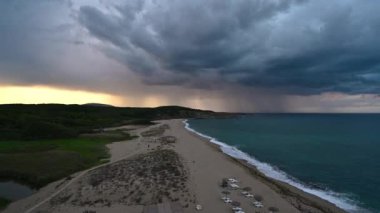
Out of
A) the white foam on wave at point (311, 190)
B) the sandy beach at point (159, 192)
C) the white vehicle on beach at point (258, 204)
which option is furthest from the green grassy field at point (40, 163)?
the white foam on wave at point (311, 190)

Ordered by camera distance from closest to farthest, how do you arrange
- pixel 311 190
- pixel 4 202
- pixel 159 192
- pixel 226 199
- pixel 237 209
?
pixel 237 209, pixel 226 199, pixel 159 192, pixel 4 202, pixel 311 190

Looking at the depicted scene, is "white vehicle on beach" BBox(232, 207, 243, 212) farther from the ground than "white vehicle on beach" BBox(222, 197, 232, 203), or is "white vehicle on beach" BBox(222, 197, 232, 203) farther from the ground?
"white vehicle on beach" BBox(222, 197, 232, 203)

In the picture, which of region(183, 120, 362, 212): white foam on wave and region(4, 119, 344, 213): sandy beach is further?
region(183, 120, 362, 212): white foam on wave

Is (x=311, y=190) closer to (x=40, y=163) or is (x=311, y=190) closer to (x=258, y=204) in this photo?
(x=258, y=204)

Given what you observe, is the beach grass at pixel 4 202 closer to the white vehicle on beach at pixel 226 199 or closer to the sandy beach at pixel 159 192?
the sandy beach at pixel 159 192

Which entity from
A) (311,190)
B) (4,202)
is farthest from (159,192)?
(311,190)

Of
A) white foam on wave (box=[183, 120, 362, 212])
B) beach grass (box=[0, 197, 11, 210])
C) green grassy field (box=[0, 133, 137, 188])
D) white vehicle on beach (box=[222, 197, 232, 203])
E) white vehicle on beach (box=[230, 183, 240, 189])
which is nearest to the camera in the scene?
white vehicle on beach (box=[222, 197, 232, 203])

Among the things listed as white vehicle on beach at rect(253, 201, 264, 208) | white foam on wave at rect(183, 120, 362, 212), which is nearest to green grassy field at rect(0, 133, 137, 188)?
white vehicle on beach at rect(253, 201, 264, 208)

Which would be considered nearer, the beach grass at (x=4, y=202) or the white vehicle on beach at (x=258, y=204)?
the white vehicle on beach at (x=258, y=204)

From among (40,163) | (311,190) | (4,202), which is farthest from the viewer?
(40,163)

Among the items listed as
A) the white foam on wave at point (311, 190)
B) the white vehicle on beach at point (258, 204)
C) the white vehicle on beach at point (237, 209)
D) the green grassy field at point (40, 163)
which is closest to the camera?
the white vehicle on beach at point (237, 209)

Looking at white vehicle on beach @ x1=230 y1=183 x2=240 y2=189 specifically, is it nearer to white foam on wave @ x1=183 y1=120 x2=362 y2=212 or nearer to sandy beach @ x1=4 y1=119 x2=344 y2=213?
sandy beach @ x1=4 y1=119 x2=344 y2=213

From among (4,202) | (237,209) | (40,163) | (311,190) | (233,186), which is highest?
(40,163)
